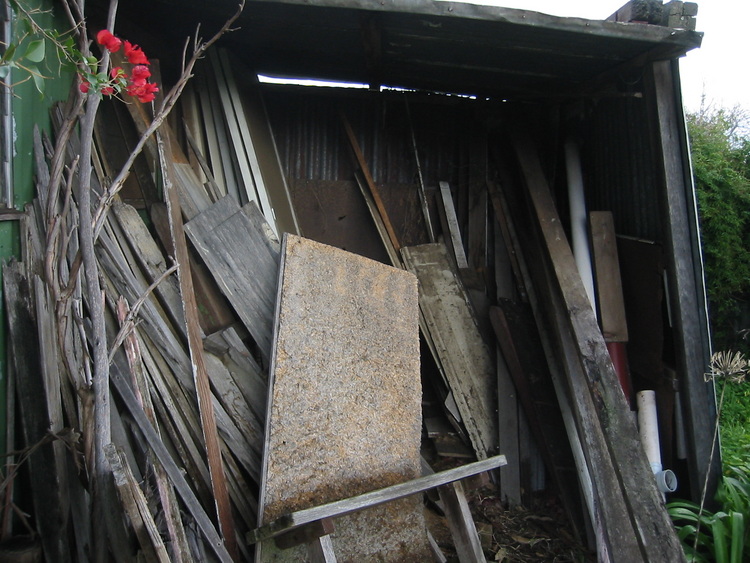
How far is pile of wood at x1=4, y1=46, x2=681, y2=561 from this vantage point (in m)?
2.32

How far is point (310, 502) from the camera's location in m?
2.50

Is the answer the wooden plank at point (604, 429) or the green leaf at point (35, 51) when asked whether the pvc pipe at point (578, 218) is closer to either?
the wooden plank at point (604, 429)

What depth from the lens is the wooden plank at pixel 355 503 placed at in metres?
2.05

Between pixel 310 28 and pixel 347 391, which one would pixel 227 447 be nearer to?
pixel 347 391

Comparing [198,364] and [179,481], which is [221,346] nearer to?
[198,364]

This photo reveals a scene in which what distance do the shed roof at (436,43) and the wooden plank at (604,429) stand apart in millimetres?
885

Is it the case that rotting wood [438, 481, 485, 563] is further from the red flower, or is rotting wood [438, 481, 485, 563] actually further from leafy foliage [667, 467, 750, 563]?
the red flower

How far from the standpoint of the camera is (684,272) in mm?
3275

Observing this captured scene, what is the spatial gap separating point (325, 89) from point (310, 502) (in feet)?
9.28

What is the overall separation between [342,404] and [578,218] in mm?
2135

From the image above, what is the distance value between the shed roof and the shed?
0.6 inches

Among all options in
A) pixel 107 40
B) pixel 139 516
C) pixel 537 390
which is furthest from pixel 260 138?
A: pixel 139 516

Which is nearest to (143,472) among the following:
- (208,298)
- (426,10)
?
(208,298)

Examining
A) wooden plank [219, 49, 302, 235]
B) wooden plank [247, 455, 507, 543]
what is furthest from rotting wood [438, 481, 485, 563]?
wooden plank [219, 49, 302, 235]
